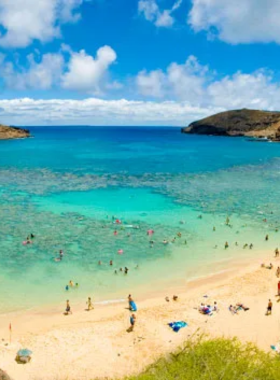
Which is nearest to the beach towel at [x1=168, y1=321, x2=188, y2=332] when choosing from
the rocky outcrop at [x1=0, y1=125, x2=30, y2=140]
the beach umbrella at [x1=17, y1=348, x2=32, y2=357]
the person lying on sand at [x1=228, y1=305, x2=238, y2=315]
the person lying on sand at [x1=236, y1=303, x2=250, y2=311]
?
the person lying on sand at [x1=228, y1=305, x2=238, y2=315]

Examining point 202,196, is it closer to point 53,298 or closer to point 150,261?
point 150,261

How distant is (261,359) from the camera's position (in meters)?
14.2

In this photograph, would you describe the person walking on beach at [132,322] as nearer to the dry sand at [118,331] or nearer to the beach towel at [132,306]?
the dry sand at [118,331]

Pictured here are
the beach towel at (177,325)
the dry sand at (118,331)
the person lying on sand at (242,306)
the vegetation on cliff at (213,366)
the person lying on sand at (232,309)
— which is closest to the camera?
the vegetation on cliff at (213,366)

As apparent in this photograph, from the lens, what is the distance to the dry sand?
739 inches

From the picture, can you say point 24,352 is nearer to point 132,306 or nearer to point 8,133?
point 132,306

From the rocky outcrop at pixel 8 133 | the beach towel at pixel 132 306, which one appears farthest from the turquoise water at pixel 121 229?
the rocky outcrop at pixel 8 133

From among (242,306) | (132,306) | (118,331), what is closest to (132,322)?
(118,331)

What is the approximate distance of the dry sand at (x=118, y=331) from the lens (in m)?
18.8

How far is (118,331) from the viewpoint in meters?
22.1

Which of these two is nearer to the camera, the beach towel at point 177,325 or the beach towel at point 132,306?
the beach towel at point 177,325

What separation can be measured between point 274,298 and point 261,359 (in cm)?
1297

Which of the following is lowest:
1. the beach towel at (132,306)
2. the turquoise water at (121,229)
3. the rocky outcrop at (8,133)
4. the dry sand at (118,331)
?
the dry sand at (118,331)

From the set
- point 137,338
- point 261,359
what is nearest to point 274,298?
point 137,338
